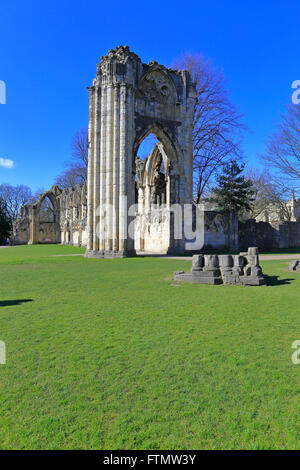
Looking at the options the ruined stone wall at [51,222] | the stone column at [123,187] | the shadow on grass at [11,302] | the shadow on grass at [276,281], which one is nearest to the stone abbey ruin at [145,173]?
the stone column at [123,187]

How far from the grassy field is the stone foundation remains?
248 centimetres

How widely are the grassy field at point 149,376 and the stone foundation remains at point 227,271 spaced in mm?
2483

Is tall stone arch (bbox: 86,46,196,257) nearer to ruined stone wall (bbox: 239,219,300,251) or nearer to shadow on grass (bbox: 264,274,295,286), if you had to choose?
ruined stone wall (bbox: 239,219,300,251)

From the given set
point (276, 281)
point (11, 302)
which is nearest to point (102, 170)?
point (276, 281)

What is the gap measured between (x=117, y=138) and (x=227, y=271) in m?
11.7

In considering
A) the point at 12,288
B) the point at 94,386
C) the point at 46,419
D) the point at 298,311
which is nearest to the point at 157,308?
the point at 298,311

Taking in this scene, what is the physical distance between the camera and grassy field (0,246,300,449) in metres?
1.99

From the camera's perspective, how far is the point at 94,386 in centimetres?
260

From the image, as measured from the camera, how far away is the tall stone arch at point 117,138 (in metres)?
17.3

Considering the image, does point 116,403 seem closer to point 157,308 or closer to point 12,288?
point 157,308

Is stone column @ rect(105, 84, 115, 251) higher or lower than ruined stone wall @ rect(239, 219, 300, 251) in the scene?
higher

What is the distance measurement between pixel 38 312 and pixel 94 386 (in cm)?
273

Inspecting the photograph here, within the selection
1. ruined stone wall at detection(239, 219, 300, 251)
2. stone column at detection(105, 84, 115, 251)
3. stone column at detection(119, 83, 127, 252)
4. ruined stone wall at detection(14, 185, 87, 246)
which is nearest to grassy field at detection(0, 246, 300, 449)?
stone column at detection(119, 83, 127, 252)

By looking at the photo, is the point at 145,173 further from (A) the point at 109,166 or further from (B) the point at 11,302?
(B) the point at 11,302
